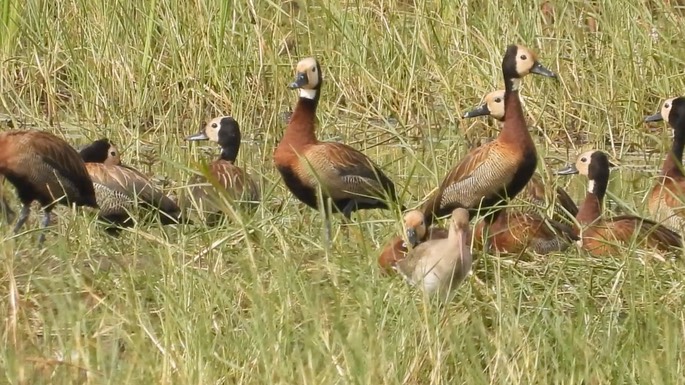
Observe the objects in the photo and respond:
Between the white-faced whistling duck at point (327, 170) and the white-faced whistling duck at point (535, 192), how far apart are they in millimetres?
641

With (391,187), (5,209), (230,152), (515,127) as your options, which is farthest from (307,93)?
(5,209)

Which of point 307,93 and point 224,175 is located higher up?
point 307,93

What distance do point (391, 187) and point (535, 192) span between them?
0.72 metres

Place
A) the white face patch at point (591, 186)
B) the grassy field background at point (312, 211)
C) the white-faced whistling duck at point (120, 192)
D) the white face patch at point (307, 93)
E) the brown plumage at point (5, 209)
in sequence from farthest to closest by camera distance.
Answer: the white face patch at point (307, 93) → the white face patch at point (591, 186) → the white-faced whistling duck at point (120, 192) → the brown plumage at point (5, 209) → the grassy field background at point (312, 211)

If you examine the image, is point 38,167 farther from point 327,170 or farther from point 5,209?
point 327,170

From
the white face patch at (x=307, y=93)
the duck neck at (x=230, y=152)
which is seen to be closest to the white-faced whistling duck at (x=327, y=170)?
the white face patch at (x=307, y=93)

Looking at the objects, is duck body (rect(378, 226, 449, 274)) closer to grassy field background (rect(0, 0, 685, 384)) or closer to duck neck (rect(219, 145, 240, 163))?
grassy field background (rect(0, 0, 685, 384))

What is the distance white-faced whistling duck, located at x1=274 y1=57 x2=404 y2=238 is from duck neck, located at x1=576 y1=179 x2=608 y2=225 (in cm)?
81

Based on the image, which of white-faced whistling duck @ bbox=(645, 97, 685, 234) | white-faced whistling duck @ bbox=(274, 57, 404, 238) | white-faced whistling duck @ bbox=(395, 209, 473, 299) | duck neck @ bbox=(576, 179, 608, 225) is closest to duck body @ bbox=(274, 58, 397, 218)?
white-faced whistling duck @ bbox=(274, 57, 404, 238)

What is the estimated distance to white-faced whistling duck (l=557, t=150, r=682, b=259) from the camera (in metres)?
6.11

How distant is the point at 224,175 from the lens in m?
7.82

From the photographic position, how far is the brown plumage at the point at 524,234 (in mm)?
6406

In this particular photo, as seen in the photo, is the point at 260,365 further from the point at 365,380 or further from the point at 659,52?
the point at 659,52

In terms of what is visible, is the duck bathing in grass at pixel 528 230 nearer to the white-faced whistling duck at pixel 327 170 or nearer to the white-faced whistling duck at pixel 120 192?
the white-faced whistling duck at pixel 327 170
